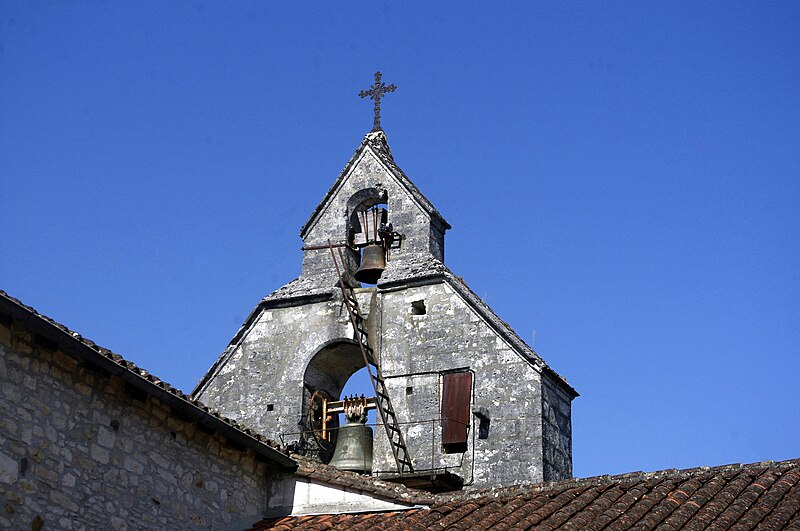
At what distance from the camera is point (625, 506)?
34.5ft

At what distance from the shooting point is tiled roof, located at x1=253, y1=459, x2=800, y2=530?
992 centimetres

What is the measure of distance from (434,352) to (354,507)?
3.90m

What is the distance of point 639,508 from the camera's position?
1039 cm

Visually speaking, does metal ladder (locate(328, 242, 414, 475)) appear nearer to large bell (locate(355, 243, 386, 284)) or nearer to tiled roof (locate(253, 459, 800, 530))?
large bell (locate(355, 243, 386, 284))

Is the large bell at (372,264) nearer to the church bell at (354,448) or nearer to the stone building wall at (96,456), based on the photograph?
the church bell at (354,448)

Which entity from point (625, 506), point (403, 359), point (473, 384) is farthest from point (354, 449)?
point (625, 506)

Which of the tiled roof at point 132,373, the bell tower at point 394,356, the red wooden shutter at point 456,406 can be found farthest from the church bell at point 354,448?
the tiled roof at point 132,373

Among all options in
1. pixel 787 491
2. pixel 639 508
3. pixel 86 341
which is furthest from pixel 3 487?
pixel 787 491

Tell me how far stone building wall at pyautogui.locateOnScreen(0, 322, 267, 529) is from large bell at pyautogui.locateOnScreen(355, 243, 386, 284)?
4.74 metres

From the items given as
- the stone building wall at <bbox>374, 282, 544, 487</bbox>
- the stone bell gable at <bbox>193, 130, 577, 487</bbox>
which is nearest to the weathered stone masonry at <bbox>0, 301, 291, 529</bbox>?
the stone building wall at <bbox>374, 282, 544, 487</bbox>

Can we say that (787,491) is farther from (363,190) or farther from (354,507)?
(363,190)

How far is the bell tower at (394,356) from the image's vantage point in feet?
47.9

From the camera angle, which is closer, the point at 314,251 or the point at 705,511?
the point at 705,511

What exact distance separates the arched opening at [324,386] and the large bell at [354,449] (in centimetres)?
22
